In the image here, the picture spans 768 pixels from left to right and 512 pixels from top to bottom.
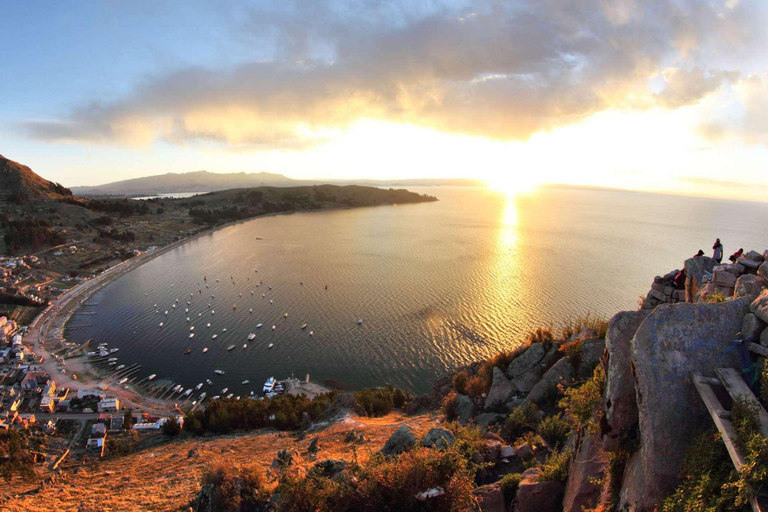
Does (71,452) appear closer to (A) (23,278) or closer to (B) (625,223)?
(A) (23,278)

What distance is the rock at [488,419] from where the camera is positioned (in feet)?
55.8

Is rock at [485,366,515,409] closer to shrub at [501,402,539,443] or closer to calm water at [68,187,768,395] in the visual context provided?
shrub at [501,402,539,443]

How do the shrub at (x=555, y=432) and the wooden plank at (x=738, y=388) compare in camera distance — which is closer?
the wooden plank at (x=738, y=388)

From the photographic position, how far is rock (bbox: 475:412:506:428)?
17.0 meters

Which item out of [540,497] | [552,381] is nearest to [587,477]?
[540,497]

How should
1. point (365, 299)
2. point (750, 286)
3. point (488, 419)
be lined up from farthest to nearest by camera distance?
1. point (365, 299)
2. point (488, 419)
3. point (750, 286)

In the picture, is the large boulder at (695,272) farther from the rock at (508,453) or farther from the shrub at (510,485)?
the shrub at (510,485)

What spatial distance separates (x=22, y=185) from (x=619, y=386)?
6457 inches

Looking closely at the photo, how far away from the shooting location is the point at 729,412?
17.3 feet

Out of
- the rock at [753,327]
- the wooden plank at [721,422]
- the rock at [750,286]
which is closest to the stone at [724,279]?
the rock at [750,286]

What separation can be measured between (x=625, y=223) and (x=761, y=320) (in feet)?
546

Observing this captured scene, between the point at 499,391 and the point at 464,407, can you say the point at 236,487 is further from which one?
the point at 499,391

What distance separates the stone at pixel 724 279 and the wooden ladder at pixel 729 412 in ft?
13.7

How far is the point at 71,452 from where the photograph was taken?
84.5 ft
